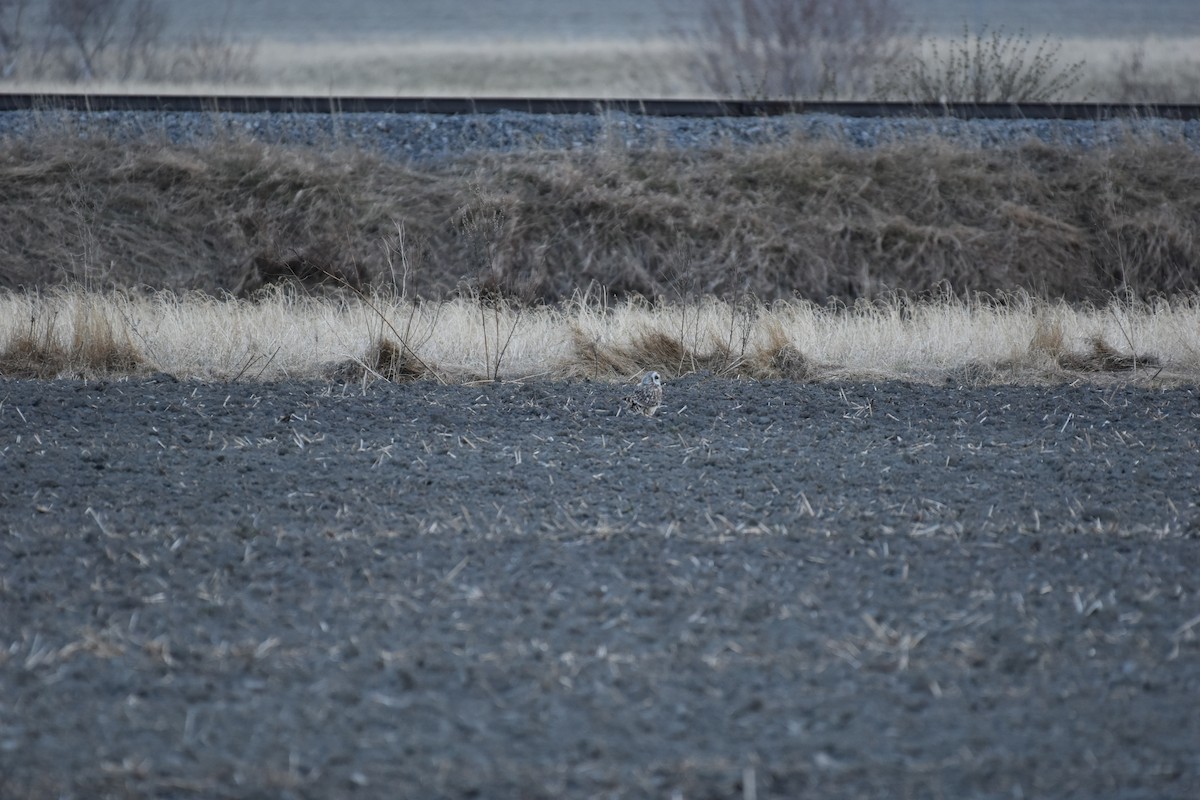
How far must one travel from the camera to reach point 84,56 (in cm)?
3538

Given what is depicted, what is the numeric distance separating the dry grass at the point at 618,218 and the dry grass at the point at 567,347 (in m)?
4.05

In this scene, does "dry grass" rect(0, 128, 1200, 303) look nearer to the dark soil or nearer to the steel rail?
the steel rail

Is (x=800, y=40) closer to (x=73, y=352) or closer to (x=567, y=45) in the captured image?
(x=73, y=352)

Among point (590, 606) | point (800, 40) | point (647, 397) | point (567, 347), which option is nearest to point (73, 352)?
point (567, 347)

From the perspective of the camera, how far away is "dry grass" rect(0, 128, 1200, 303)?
13.6m

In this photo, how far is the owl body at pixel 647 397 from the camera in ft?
21.9

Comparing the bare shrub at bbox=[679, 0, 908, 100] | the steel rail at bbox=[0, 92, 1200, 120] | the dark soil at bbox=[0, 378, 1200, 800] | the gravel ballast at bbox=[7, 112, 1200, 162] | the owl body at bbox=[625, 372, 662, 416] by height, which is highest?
the bare shrub at bbox=[679, 0, 908, 100]

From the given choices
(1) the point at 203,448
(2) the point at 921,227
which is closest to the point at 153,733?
(1) the point at 203,448

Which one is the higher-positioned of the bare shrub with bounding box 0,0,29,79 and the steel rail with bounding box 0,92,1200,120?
the bare shrub with bounding box 0,0,29,79

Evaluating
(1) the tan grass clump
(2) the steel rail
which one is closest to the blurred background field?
(2) the steel rail

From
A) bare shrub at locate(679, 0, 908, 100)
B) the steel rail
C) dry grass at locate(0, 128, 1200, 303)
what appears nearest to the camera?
dry grass at locate(0, 128, 1200, 303)

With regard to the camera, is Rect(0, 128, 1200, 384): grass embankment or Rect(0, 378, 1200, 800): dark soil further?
Rect(0, 128, 1200, 384): grass embankment

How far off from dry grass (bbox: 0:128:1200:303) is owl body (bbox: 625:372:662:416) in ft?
21.0

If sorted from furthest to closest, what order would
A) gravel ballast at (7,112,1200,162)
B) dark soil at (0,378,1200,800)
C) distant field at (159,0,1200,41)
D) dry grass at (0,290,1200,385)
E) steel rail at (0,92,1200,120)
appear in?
1. distant field at (159,0,1200,41)
2. steel rail at (0,92,1200,120)
3. gravel ballast at (7,112,1200,162)
4. dry grass at (0,290,1200,385)
5. dark soil at (0,378,1200,800)
